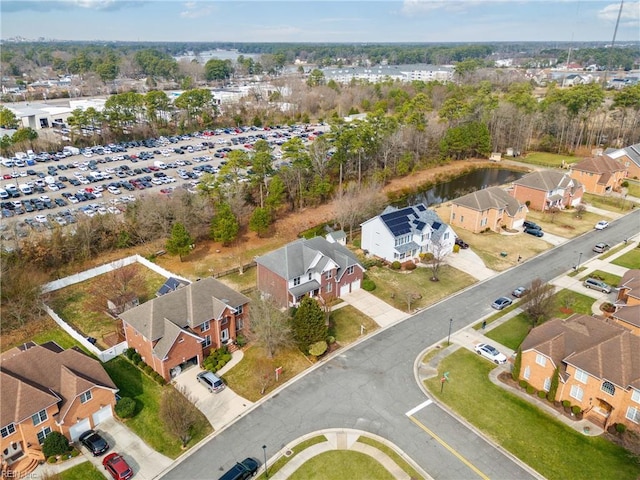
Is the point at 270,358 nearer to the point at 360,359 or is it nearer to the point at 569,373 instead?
the point at 360,359

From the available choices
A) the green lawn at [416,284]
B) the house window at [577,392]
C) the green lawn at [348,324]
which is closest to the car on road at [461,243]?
the green lawn at [416,284]

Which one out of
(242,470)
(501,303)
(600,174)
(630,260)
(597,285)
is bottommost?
(242,470)

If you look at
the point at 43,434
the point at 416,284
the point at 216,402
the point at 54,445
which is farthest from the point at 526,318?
the point at 43,434

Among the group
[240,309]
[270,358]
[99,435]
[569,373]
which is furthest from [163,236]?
[569,373]

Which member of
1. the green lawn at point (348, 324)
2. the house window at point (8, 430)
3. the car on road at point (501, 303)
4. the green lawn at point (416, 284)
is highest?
the house window at point (8, 430)

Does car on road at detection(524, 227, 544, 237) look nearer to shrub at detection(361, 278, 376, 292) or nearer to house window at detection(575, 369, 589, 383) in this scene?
shrub at detection(361, 278, 376, 292)

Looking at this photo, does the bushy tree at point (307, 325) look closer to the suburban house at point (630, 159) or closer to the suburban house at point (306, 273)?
the suburban house at point (306, 273)

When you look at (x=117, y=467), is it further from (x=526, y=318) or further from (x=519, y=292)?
(x=519, y=292)
